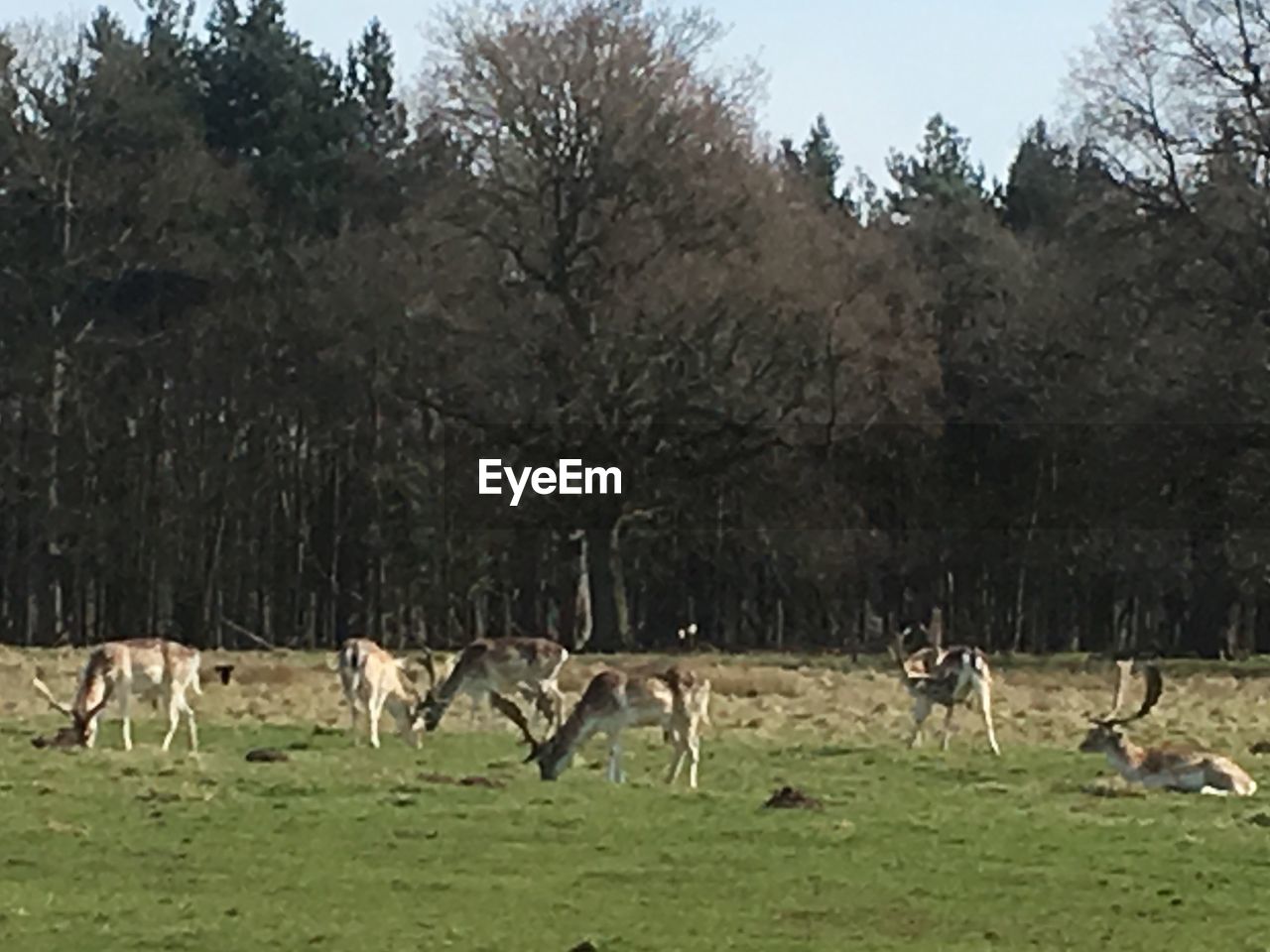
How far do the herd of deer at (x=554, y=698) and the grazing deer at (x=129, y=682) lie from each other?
14 millimetres

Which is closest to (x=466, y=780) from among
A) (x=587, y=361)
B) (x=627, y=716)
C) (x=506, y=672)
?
(x=627, y=716)

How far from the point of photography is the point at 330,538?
58844mm

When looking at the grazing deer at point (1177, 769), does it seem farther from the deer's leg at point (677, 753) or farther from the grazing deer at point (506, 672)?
the grazing deer at point (506, 672)

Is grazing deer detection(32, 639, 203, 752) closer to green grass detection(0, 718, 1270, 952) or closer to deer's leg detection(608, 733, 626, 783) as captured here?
green grass detection(0, 718, 1270, 952)

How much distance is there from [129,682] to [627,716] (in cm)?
550

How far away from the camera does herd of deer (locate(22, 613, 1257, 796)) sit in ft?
67.7

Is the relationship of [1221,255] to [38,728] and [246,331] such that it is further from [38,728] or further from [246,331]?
[38,728]

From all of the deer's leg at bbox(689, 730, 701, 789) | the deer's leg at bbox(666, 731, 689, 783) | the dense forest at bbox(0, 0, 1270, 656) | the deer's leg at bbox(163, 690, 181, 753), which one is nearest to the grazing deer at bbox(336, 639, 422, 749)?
the deer's leg at bbox(163, 690, 181, 753)

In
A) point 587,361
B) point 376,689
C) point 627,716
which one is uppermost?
point 587,361

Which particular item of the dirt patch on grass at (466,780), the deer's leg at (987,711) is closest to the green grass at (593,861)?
the dirt patch on grass at (466,780)

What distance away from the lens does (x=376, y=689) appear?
970 inches

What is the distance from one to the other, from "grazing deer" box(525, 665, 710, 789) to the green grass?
353 millimetres

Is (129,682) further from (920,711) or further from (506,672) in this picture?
(920,711)

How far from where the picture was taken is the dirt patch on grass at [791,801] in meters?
18.2
